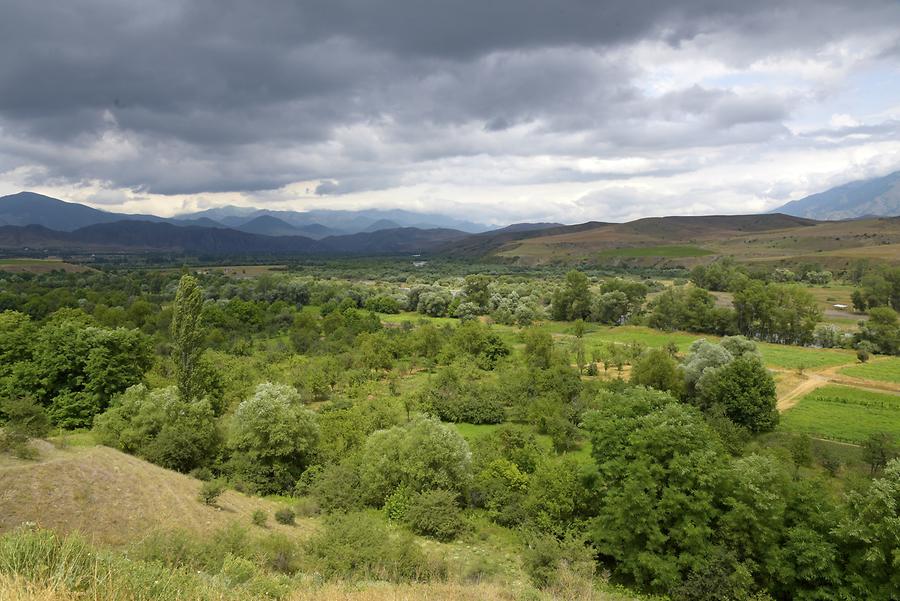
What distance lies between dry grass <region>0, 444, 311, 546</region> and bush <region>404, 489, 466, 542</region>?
516 cm

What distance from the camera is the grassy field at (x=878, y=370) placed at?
162 feet

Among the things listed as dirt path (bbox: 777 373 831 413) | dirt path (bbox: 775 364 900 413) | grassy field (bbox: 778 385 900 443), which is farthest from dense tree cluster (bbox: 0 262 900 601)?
dirt path (bbox: 775 364 900 413)

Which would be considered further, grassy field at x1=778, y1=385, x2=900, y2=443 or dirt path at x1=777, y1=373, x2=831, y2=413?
dirt path at x1=777, y1=373, x2=831, y2=413

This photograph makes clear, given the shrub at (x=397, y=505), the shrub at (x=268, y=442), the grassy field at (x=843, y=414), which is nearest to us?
the shrub at (x=397, y=505)

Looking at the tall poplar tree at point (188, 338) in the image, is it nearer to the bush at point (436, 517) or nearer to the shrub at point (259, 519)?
the shrub at point (259, 519)

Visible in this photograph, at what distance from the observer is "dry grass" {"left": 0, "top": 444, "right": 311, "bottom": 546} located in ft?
63.3

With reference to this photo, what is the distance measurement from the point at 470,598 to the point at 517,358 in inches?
1869

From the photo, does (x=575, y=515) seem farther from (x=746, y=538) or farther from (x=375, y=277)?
(x=375, y=277)

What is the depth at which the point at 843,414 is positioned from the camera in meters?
40.8

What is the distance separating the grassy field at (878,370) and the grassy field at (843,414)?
17.2 feet

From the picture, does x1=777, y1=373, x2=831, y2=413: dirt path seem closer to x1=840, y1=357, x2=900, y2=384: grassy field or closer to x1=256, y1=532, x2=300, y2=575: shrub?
x1=840, y1=357, x2=900, y2=384: grassy field

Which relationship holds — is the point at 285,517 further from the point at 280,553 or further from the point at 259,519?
the point at 280,553

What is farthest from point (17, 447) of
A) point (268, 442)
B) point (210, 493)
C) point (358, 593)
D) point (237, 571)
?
point (358, 593)

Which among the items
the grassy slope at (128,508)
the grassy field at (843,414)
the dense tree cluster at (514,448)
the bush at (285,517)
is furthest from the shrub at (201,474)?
the grassy field at (843,414)
